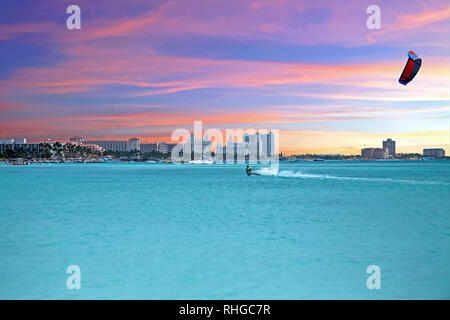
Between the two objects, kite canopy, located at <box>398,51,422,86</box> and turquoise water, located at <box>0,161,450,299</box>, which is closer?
turquoise water, located at <box>0,161,450,299</box>

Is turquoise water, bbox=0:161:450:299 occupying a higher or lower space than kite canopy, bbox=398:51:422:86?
lower

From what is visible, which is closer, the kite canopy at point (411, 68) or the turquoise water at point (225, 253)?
the turquoise water at point (225, 253)

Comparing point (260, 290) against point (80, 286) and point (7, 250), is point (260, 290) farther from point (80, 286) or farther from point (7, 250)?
point (7, 250)

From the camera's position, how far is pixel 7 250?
57.4ft

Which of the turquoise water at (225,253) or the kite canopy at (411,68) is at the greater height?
the kite canopy at (411,68)

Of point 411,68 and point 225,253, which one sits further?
point 411,68

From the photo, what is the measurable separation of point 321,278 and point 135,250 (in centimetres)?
753

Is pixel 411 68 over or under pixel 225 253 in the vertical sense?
over
